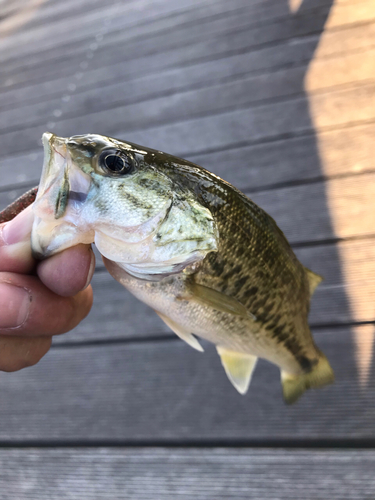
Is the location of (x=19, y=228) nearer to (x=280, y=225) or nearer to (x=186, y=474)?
(x=186, y=474)

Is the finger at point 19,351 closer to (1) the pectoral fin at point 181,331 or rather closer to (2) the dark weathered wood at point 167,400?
(1) the pectoral fin at point 181,331

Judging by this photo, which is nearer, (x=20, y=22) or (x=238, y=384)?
(x=238, y=384)

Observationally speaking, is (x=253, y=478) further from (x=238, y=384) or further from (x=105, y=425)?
(x=105, y=425)

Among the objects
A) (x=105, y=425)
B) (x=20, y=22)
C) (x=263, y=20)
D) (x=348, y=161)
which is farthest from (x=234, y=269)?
(x=20, y=22)

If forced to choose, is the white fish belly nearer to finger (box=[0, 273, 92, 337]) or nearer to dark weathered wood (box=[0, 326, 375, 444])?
finger (box=[0, 273, 92, 337])

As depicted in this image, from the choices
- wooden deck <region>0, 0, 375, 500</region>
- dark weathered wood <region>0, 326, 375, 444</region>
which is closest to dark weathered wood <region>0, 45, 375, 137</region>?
wooden deck <region>0, 0, 375, 500</region>

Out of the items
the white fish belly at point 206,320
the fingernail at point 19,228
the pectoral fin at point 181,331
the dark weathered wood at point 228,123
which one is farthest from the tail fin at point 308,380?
the dark weathered wood at point 228,123

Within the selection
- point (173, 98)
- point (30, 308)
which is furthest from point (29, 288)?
point (173, 98)
